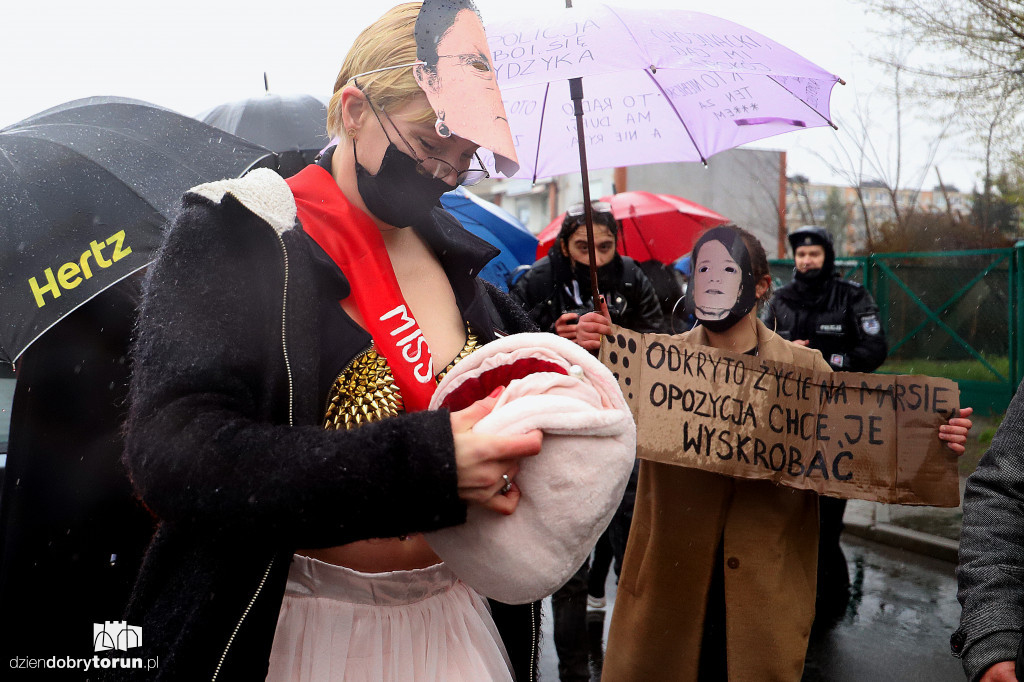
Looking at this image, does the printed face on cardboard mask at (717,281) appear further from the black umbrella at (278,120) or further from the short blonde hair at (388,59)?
the black umbrella at (278,120)

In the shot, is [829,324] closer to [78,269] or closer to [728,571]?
[728,571]

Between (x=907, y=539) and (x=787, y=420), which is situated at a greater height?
(x=787, y=420)

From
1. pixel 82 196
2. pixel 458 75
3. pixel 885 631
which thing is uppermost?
pixel 458 75

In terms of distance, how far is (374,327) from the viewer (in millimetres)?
1546

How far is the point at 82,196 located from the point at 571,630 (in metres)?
3.07

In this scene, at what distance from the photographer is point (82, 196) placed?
101 inches

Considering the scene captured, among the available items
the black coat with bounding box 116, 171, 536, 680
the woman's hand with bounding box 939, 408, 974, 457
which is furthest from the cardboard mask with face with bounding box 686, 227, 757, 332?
the black coat with bounding box 116, 171, 536, 680

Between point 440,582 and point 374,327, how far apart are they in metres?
0.49

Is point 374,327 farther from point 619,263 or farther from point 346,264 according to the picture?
point 619,263

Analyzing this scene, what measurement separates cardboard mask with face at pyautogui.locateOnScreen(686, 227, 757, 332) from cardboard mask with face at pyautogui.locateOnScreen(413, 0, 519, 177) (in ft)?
6.29

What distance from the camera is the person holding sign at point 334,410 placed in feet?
4.08

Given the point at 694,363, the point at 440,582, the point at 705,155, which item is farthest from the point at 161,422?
the point at 705,155

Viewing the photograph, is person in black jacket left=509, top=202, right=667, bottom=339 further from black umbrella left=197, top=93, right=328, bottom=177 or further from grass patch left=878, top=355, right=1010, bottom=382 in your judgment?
grass patch left=878, top=355, right=1010, bottom=382

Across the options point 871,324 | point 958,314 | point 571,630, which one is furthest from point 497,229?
point 958,314
